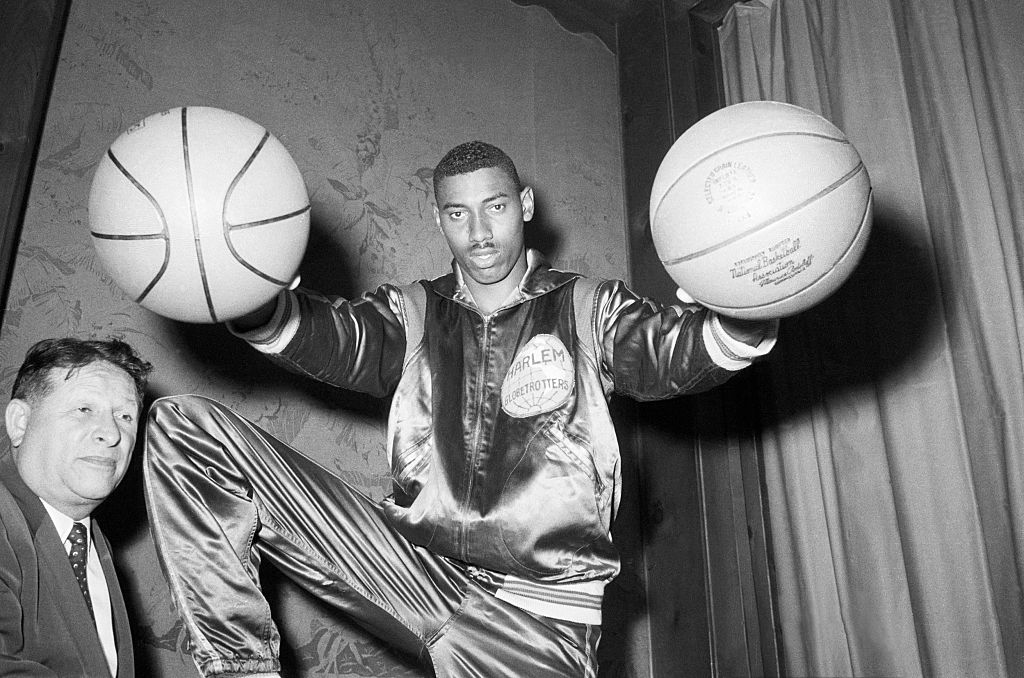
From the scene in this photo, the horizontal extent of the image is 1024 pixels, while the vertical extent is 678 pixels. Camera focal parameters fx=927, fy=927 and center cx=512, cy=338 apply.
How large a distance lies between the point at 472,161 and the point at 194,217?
2.21 feet

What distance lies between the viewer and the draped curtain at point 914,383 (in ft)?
7.45

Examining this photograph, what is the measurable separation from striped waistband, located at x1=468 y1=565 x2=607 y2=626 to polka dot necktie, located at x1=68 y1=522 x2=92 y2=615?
727 mm

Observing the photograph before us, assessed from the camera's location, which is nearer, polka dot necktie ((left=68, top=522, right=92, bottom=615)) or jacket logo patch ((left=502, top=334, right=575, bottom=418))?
polka dot necktie ((left=68, top=522, right=92, bottom=615))

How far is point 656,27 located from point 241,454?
7.55 ft

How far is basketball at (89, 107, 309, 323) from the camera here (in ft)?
5.26

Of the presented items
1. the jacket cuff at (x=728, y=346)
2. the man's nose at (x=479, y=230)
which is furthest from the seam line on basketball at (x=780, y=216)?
the man's nose at (x=479, y=230)

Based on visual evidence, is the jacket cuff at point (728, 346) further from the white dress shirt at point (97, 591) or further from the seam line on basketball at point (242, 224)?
the white dress shirt at point (97, 591)

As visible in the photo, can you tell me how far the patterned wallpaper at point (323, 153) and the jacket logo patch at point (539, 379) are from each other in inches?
28.3

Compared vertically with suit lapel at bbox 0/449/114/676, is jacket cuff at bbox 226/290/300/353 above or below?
above

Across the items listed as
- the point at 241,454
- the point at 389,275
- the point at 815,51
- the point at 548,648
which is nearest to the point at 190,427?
the point at 241,454

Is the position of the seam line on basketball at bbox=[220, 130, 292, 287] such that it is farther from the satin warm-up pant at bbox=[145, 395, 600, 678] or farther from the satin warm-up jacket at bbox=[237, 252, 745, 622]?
the satin warm-up pant at bbox=[145, 395, 600, 678]

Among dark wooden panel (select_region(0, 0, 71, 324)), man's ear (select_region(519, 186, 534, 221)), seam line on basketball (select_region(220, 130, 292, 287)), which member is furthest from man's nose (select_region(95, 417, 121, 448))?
man's ear (select_region(519, 186, 534, 221))

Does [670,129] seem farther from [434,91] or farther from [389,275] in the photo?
[389,275]

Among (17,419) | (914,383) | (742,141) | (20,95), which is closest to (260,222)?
(17,419)
